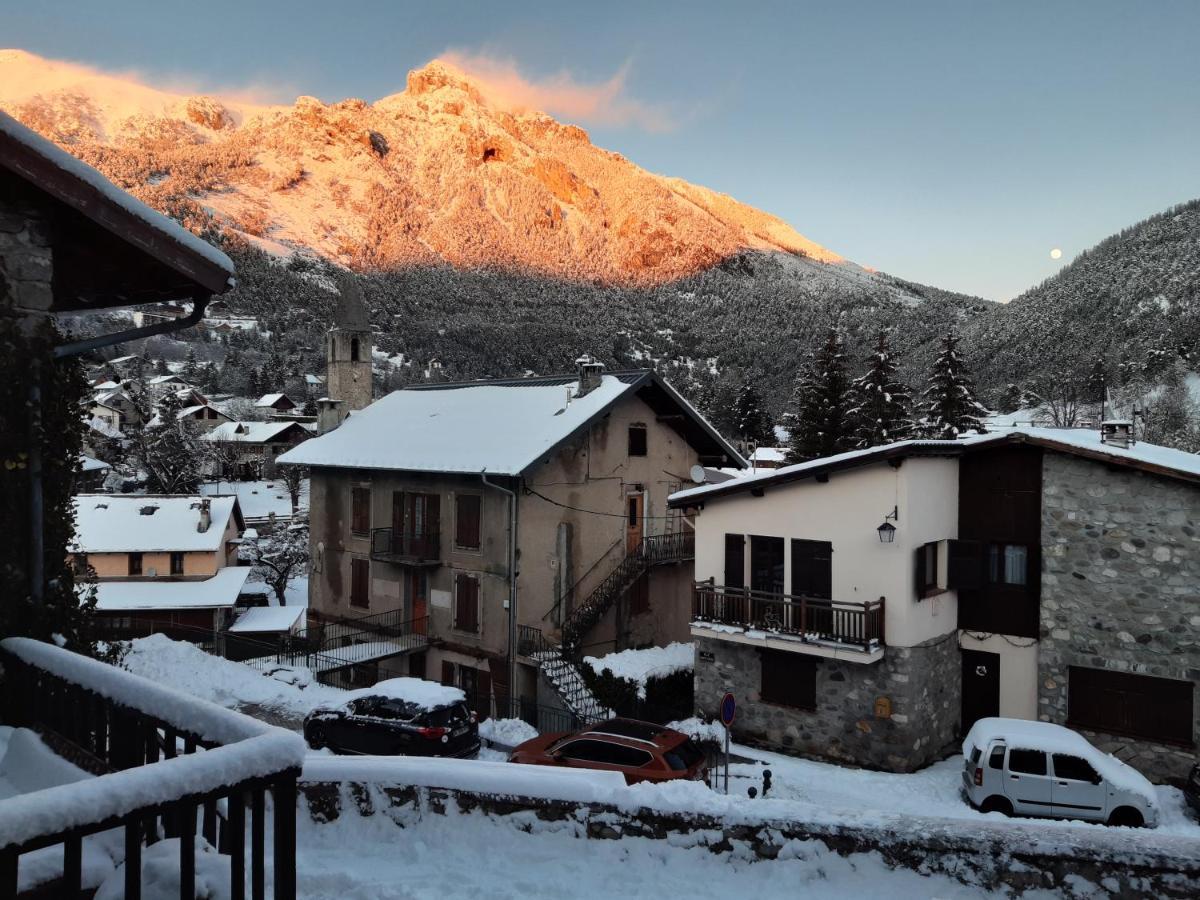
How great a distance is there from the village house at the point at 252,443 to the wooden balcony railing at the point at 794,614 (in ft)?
227

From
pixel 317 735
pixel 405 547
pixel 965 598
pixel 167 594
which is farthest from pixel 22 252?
pixel 167 594

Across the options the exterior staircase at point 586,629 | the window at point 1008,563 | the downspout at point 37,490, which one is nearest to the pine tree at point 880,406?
the exterior staircase at point 586,629

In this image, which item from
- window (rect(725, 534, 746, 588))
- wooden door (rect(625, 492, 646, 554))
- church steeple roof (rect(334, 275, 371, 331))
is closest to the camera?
window (rect(725, 534, 746, 588))

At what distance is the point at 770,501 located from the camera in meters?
20.1

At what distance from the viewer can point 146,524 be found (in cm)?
4222

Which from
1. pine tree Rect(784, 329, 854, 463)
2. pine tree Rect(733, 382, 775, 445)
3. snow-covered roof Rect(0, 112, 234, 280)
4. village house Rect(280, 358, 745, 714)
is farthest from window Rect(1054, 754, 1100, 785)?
pine tree Rect(733, 382, 775, 445)

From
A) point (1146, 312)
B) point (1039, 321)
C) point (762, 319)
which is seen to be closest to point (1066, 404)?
point (1146, 312)

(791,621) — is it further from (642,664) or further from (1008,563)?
(642,664)

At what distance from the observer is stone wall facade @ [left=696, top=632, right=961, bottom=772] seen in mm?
17922

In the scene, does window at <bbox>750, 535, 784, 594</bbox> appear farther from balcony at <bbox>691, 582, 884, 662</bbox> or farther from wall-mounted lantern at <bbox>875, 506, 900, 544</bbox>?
wall-mounted lantern at <bbox>875, 506, 900, 544</bbox>

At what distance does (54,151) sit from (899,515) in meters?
16.7

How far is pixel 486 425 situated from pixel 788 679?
536 inches

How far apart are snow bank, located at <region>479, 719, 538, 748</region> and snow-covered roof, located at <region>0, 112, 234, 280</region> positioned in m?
16.3

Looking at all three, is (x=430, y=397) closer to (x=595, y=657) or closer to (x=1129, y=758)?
(x=595, y=657)
